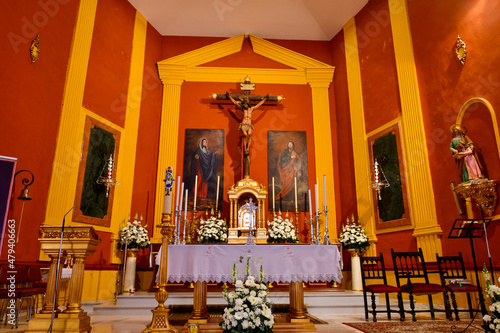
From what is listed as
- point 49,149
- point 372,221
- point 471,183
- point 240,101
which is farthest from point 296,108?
point 49,149

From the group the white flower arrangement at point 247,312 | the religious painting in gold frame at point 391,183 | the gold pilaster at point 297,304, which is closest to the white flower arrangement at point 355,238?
the religious painting in gold frame at point 391,183

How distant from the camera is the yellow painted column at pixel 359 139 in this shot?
790 centimetres

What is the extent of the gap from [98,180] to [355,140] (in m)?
6.00

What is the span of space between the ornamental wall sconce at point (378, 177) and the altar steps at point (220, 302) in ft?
7.61

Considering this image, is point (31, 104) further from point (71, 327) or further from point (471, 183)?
point (471, 183)

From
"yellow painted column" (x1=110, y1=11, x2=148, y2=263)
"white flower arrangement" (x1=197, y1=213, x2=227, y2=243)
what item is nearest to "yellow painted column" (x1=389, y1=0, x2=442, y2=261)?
"white flower arrangement" (x1=197, y1=213, x2=227, y2=243)

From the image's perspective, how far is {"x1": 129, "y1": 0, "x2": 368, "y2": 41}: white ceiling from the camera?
9.26m

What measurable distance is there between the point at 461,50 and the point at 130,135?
7.01 metres

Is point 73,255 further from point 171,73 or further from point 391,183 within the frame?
point 171,73

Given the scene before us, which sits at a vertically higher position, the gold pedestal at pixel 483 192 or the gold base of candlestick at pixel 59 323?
the gold pedestal at pixel 483 192

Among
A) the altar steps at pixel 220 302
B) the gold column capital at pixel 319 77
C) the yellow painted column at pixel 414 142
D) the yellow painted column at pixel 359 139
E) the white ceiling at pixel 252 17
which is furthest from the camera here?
the gold column capital at pixel 319 77

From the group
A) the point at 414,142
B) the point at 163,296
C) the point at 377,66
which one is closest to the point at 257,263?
the point at 163,296

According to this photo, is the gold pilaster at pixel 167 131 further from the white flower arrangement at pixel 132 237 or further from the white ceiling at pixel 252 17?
the white ceiling at pixel 252 17

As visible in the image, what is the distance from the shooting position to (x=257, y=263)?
404 centimetres
